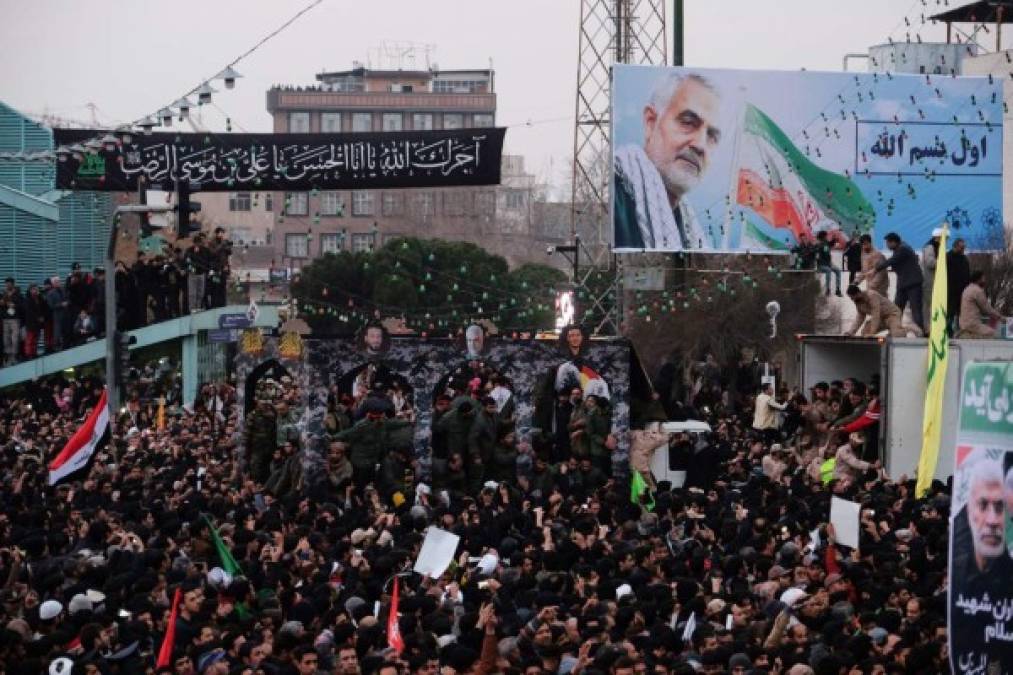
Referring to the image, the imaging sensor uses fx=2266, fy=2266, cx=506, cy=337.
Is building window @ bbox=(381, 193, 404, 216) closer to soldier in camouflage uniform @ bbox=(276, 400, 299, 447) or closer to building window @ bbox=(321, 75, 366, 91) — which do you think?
building window @ bbox=(321, 75, 366, 91)

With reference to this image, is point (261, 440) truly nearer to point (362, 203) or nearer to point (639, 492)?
point (639, 492)

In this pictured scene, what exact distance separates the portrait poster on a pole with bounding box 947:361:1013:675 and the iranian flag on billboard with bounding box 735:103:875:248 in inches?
1018

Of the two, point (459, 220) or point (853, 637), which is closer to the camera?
point (853, 637)

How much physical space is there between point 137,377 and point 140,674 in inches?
952

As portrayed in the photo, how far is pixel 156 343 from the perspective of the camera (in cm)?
3950

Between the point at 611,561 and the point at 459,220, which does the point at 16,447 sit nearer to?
the point at 611,561

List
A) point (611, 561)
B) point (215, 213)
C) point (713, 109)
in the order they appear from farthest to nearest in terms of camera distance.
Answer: point (215, 213) → point (713, 109) → point (611, 561)

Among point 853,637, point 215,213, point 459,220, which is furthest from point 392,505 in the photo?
point 215,213

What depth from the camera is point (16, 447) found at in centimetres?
2720

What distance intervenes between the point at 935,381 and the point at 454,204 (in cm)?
7294

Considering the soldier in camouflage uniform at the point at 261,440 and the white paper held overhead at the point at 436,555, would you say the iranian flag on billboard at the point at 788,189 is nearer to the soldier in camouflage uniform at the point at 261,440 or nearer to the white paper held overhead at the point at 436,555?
the soldier in camouflage uniform at the point at 261,440

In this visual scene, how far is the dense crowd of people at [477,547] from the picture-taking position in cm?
1339

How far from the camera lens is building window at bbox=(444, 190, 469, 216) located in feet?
291

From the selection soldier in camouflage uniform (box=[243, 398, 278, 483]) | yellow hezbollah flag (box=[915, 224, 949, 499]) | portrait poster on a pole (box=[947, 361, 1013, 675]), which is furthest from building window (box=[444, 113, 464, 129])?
portrait poster on a pole (box=[947, 361, 1013, 675])
